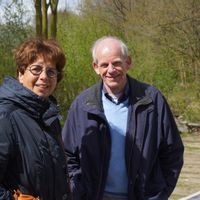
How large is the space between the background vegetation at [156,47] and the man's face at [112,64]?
10713mm

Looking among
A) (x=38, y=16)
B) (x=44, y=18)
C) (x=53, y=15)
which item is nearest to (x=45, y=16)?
(x=44, y=18)

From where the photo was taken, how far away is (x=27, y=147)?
2.31 m

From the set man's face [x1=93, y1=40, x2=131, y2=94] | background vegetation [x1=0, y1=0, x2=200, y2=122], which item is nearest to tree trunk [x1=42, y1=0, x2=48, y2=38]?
background vegetation [x1=0, y1=0, x2=200, y2=122]

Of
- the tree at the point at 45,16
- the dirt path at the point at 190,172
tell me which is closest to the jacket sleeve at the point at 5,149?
the dirt path at the point at 190,172

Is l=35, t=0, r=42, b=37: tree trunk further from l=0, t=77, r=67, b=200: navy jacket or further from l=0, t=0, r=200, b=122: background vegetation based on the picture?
l=0, t=77, r=67, b=200: navy jacket

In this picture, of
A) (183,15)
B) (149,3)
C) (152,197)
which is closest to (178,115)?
(183,15)

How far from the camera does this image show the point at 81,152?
3.11 meters

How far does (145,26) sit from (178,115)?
10.6 feet

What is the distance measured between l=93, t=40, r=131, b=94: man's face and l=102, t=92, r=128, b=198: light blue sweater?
6.8 inches

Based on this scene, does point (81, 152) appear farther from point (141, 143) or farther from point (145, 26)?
point (145, 26)

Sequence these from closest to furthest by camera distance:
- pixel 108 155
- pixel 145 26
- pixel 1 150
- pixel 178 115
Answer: pixel 1 150
pixel 108 155
pixel 178 115
pixel 145 26

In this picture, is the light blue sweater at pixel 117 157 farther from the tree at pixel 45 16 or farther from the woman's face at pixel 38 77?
the tree at pixel 45 16

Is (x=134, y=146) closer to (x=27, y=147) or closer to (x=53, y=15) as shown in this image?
(x=27, y=147)

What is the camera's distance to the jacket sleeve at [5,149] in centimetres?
225
